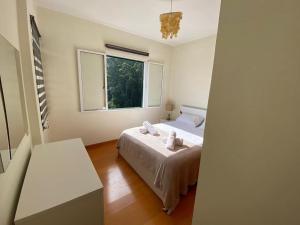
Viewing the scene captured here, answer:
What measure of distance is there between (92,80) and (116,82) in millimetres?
681

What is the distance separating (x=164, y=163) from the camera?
5.55ft

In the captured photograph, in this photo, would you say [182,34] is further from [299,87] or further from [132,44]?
[299,87]

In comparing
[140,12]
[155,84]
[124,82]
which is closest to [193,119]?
[155,84]

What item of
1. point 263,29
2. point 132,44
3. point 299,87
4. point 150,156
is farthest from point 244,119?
point 132,44

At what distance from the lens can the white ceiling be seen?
198cm

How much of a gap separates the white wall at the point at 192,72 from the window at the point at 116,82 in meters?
0.50

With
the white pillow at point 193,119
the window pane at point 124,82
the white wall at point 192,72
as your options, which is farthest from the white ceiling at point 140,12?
the white pillow at point 193,119

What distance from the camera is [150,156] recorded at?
1910 mm

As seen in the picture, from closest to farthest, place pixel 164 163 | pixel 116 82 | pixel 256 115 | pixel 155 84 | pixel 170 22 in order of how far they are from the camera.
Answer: pixel 256 115, pixel 164 163, pixel 170 22, pixel 116 82, pixel 155 84

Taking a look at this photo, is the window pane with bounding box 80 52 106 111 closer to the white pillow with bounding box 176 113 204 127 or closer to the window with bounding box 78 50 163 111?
the window with bounding box 78 50 163 111

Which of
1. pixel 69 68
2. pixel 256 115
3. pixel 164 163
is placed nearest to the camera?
pixel 256 115

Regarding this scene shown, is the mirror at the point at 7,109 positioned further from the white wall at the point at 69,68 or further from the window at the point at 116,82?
the window at the point at 116,82

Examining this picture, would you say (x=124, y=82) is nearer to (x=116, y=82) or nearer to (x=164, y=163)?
(x=116, y=82)

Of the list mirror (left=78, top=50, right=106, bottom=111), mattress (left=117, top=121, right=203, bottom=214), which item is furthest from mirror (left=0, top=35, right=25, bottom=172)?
mirror (left=78, top=50, right=106, bottom=111)
